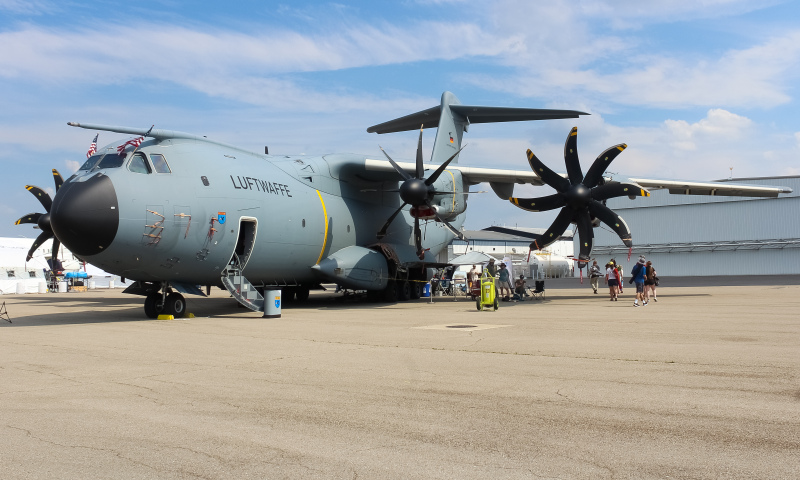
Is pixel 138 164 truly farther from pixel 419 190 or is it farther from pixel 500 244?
pixel 500 244

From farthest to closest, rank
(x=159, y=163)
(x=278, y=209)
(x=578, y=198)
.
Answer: (x=578, y=198) < (x=278, y=209) < (x=159, y=163)

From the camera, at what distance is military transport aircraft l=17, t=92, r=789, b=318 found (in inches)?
588

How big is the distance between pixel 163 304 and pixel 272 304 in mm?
2758

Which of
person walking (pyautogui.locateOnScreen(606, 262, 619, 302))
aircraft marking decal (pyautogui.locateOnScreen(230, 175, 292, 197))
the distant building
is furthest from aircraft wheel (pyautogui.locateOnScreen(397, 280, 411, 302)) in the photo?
the distant building

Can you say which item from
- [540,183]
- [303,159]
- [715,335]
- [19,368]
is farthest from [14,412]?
[540,183]

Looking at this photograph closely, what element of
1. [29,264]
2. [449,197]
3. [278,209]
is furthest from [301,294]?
[29,264]

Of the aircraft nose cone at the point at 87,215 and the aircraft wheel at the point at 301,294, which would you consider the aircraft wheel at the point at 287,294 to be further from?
the aircraft nose cone at the point at 87,215

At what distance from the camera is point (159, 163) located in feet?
52.3

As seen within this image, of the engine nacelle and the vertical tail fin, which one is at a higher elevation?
the vertical tail fin

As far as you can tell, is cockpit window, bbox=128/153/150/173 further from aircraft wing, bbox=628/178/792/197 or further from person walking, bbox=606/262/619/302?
aircraft wing, bbox=628/178/792/197

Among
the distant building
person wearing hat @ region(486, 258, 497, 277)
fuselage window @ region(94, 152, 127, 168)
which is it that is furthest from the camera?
the distant building

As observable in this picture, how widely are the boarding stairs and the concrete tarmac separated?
203 inches

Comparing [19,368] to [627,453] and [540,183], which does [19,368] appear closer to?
[627,453]

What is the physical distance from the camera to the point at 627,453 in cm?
461
